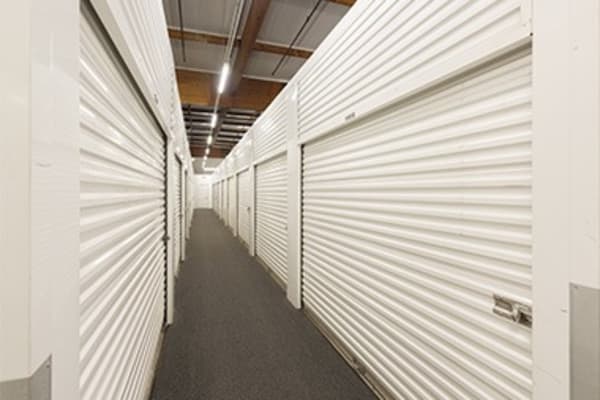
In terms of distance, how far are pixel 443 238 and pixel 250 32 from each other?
391 cm

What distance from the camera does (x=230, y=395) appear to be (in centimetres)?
211

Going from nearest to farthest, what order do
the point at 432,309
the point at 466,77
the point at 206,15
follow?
1. the point at 466,77
2. the point at 432,309
3. the point at 206,15

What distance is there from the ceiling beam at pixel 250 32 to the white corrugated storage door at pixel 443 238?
7.11 ft

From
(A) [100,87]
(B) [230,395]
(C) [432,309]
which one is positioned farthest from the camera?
(B) [230,395]

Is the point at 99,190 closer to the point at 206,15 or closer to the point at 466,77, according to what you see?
the point at 466,77

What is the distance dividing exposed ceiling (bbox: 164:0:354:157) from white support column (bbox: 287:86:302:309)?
128 centimetres

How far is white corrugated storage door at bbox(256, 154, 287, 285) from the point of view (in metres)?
4.37

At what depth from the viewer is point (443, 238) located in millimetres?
1538
